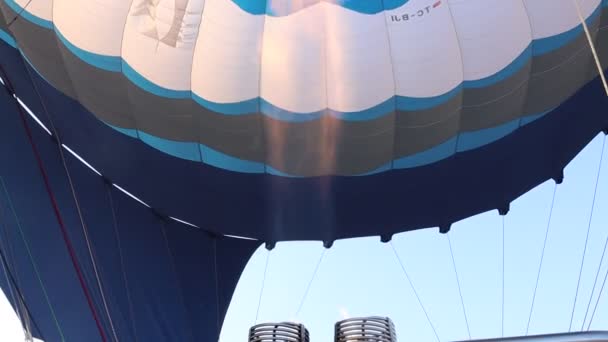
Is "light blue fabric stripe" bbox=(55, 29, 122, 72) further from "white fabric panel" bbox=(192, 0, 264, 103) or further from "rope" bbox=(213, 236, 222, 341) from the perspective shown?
"rope" bbox=(213, 236, 222, 341)

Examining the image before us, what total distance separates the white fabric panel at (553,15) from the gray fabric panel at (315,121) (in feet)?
0.65

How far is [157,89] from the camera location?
600cm

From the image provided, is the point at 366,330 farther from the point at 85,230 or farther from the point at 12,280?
the point at 85,230

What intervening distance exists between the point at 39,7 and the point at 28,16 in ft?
0.44

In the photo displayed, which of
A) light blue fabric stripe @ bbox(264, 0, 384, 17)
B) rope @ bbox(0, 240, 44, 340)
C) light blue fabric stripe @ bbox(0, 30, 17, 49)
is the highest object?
light blue fabric stripe @ bbox(0, 30, 17, 49)

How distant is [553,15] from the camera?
593 centimetres

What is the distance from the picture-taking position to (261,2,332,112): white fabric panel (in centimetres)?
584

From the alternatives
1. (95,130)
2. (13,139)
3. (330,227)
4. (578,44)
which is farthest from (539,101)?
(13,139)

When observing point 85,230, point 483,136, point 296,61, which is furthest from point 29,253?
point 483,136

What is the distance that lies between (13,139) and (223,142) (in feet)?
7.18

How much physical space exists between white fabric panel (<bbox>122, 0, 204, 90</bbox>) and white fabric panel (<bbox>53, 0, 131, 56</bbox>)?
8 centimetres

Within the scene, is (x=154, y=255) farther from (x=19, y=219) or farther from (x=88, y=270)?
(x=19, y=219)

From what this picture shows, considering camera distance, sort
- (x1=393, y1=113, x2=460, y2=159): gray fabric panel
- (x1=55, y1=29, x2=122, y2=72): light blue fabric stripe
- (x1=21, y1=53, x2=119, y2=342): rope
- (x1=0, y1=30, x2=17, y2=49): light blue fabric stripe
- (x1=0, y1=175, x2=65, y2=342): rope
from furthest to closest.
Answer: (x1=21, y1=53, x2=119, y2=342): rope < (x1=0, y1=175, x2=65, y2=342): rope < (x1=0, y1=30, x2=17, y2=49): light blue fabric stripe < (x1=393, y1=113, x2=460, y2=159): gray fabric panel < (x1=55, y1=29, x2=122, y2=72): light blue fabric stripe

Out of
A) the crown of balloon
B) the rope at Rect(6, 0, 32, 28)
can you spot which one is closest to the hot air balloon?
the rope at Rect(6, 0, 32, 28)
